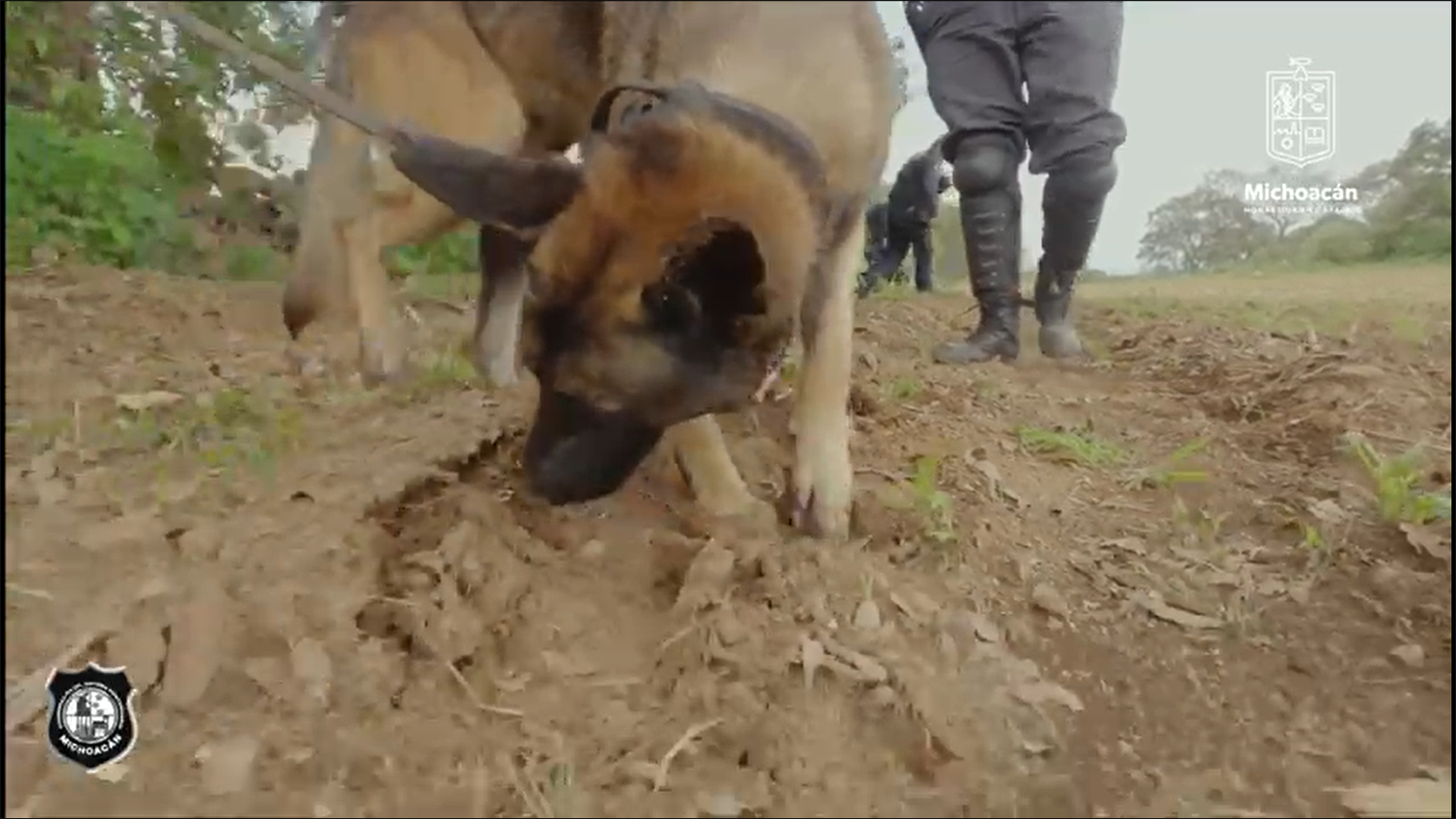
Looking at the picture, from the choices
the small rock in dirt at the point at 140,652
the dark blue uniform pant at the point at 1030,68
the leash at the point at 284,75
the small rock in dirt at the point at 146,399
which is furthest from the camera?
the small rock in dirt at the point at 146,399

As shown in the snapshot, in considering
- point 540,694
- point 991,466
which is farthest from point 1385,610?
point 540,694

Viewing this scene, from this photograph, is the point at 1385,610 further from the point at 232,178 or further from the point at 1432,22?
the point at 232,178

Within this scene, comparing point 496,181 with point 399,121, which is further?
point 399,121

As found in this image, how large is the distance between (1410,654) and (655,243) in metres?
1.12

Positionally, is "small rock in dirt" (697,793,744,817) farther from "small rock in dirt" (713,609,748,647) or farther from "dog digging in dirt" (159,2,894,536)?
"dog digging in dirt" (159,2,894,536)

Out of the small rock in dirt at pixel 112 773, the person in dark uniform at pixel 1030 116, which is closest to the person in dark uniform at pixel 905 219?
the person in dark uniform at pixel 1030 116

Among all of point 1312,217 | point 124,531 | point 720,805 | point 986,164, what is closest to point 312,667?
point 124,531

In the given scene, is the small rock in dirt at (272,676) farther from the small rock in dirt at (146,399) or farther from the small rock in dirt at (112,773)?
the small rock in dirt at (146,399)

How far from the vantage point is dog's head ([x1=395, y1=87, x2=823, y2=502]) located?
60.8 inches

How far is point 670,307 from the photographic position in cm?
165

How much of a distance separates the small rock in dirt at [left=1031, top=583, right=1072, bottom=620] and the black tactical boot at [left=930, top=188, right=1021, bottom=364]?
23.1 inches

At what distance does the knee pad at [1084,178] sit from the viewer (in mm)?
1655

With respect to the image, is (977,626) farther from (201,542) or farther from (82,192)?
(82,192)

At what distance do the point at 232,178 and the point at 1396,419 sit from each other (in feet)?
6.31
